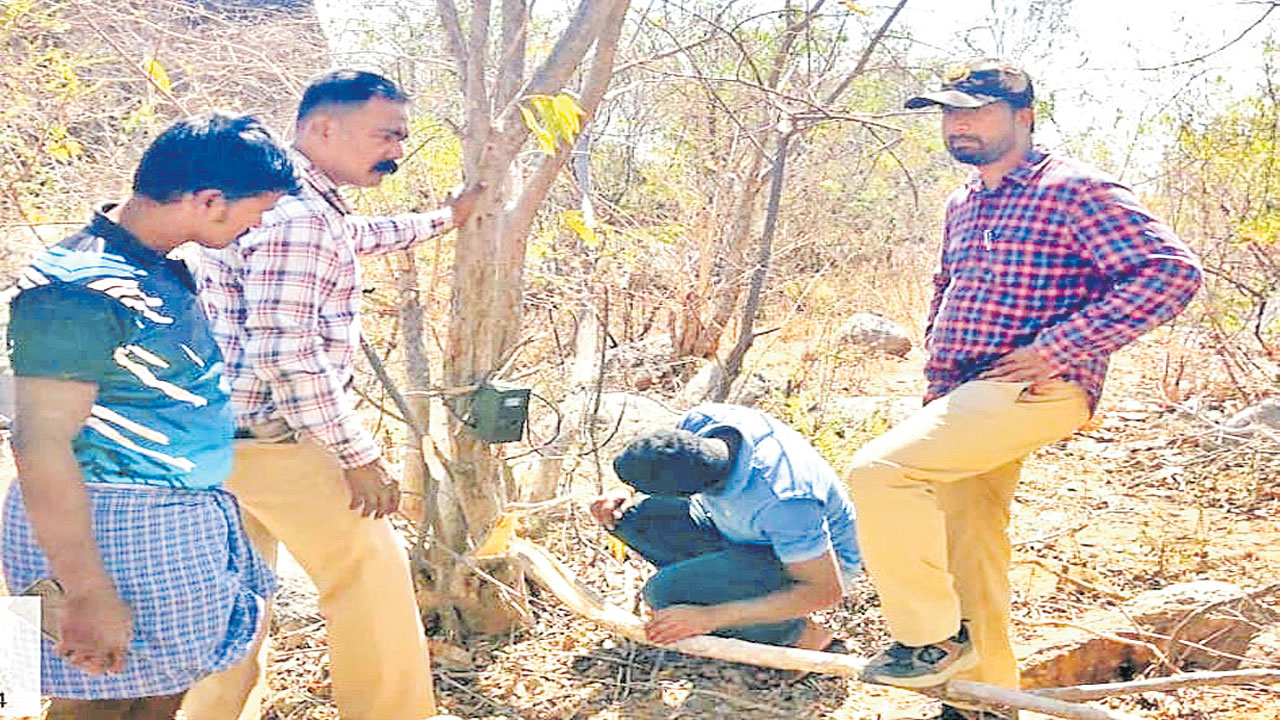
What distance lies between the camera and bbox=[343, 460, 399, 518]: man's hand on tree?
8.99ft

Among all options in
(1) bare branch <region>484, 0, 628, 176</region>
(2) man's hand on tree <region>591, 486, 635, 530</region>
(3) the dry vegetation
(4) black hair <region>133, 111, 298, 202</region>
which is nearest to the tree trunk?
(1) bare branch <region>484, 0, 628, 176</region>

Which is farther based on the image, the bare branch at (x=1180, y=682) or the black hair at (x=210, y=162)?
the bare branch at (x=1180, y=682)

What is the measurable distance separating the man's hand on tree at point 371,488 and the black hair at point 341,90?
0.83 m

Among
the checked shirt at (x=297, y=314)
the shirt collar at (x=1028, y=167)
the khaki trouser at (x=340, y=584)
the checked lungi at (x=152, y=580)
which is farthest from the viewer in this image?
the shirt collar at (x=1028, y=167)

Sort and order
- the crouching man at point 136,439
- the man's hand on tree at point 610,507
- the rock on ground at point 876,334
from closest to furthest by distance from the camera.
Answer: the crouching man at point 136,439 < the man's hand on tree at point 610,507 < the rock on ground at point 876,334

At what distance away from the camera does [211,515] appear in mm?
2176

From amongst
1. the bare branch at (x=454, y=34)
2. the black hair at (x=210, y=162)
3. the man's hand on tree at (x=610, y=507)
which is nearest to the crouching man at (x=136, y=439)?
the black hair at (x=210, y=162)

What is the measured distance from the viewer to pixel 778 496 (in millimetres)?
3357

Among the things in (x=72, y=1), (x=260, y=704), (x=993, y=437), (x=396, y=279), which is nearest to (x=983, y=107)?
(x=993, y=437)

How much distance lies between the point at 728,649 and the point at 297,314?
56.1 inches

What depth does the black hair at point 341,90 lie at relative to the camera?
9.03 ft

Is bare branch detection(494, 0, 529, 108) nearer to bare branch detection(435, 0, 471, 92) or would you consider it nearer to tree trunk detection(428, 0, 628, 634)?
tree trunk detection(428, 0, 628, 634)

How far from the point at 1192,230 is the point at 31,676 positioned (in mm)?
6645

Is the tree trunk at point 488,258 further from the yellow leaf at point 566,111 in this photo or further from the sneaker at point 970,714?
the sneaker at point 970,714
